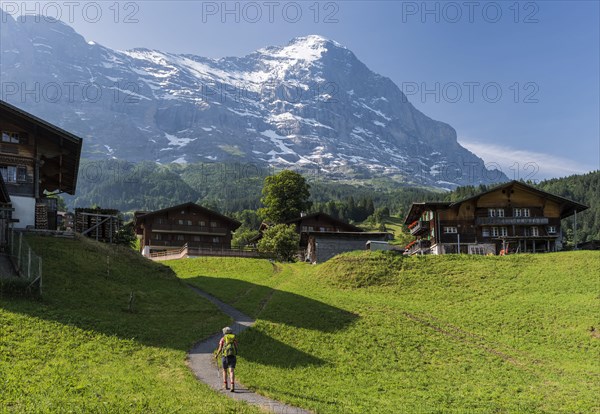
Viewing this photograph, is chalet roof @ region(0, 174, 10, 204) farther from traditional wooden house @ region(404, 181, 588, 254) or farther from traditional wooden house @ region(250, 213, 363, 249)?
traditional wooden house @ region(250, 213, 363, 249)

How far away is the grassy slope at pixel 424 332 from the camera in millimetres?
25516

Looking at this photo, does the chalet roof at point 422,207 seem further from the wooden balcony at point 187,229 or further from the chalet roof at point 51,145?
the chalet roof at point 51,145

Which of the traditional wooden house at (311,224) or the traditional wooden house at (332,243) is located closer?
the traditional wooden house at (332,243)

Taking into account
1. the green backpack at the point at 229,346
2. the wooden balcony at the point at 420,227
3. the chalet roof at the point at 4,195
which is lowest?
the green backpack at the point at 229,346

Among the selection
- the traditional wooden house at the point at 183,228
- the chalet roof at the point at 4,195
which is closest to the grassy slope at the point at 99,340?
the chalet roof at the point at 4,195

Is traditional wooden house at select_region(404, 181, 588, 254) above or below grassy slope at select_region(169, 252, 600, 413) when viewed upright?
above

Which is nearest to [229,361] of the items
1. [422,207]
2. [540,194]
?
[540,194]

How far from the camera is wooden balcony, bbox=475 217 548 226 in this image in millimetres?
80000

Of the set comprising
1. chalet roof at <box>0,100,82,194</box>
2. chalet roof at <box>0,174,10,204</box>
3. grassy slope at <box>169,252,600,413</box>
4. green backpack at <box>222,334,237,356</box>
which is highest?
chalet roof at <box>0,100,82,194</box>

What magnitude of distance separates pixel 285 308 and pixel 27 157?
2984 cm

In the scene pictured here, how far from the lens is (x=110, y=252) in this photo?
49.4m

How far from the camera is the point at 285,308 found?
41344mm

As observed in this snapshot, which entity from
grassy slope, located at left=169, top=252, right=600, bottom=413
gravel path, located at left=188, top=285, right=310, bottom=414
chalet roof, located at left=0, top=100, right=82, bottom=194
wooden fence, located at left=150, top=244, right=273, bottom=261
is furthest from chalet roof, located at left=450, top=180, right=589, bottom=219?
gravel path, located at left=188, top=285, right=310, bottom=414

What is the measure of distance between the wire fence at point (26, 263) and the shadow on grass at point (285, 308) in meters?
14.4
